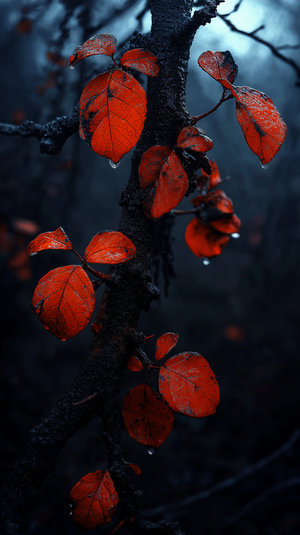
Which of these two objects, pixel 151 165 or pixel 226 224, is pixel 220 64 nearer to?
pixel 151 165

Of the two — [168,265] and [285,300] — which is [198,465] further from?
[285,300]

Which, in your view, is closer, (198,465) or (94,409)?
(94,409)

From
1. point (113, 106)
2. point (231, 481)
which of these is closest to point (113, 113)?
point (113, 106)

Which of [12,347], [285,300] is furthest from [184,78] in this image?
[285,300]

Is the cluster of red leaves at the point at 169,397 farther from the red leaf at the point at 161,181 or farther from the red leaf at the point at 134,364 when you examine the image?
the red leaf at the point at 161,181

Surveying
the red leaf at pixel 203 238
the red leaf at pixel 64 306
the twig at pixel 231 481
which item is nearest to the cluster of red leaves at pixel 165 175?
the red leaf at pixel 64 306

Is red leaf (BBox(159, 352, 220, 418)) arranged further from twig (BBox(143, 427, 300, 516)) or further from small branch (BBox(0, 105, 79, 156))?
twig (BBox(143, 427, 300, 516))
